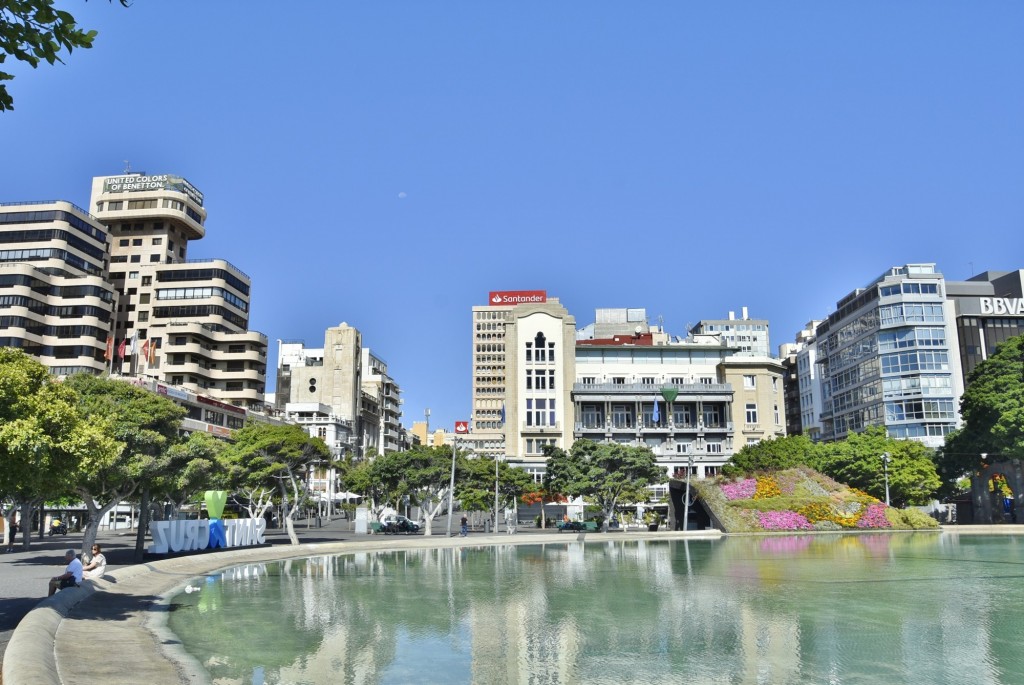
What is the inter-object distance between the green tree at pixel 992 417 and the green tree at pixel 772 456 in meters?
14.2

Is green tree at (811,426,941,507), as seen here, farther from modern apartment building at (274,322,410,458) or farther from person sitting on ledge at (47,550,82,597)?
modern apartment building at (274,322,410,458)

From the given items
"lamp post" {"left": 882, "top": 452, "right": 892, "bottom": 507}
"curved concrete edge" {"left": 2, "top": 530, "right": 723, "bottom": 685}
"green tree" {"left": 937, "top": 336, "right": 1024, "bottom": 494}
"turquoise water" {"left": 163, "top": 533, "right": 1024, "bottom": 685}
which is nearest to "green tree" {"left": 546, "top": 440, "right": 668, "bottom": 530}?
"lamp post" {"left": 882, "top": 452, "right": 892, "bottom": 507}

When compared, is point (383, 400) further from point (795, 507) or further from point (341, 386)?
point (795, 507)

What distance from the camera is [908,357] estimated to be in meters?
106

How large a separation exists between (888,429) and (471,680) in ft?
335

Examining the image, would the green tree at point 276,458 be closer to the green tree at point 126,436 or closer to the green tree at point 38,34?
the green tree at point 126,436

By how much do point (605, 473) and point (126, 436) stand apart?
147 ft

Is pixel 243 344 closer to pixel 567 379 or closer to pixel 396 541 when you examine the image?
pixel 567 379

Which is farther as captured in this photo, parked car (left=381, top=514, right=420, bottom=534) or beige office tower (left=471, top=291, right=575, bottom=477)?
beige office tower (left=471, top=291, right=575, bottom=477)

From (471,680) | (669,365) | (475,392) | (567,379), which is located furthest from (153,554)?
(475,392)

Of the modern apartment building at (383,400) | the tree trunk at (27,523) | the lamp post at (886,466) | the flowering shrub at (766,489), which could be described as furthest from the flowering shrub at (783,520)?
the modern apartment building at (383,400)

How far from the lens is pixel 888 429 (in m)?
106

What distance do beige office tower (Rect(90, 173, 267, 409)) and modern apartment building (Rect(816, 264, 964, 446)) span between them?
292ft

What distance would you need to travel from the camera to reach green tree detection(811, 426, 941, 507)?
83.6m
